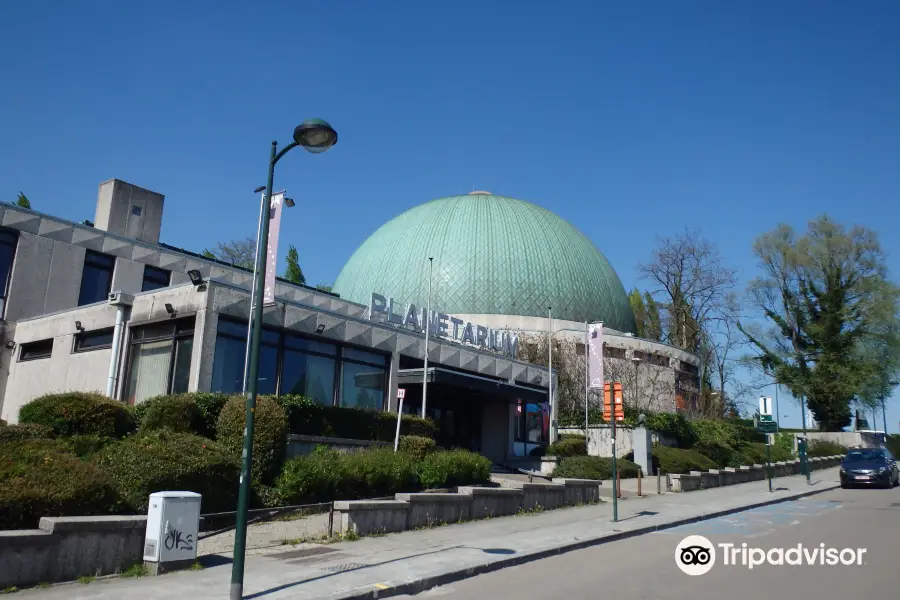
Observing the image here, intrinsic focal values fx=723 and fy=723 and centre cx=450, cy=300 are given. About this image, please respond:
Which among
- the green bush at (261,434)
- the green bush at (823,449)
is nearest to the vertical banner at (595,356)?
the green bush at (261,434)

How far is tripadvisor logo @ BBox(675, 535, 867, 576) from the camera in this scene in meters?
11.8

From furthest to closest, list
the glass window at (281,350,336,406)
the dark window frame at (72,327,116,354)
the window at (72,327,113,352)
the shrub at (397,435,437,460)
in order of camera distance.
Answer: the window at (72,327,113,352) < the dark window frame at (72,327,116,354) < the glass window at (281,350,336,406) < the shrub at (397,435,437,460)

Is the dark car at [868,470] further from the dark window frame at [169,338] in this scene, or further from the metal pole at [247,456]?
the metal pole at [247,456]

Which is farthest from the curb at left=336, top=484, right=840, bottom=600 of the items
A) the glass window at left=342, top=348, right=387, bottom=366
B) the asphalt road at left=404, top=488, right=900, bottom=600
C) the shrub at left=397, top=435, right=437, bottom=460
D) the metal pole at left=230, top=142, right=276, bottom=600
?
the glass window at left=342, top=348, right=387, bottom=366

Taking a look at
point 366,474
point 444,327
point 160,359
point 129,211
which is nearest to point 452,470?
point 366,474

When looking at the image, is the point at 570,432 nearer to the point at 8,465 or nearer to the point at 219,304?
the point at 219,304

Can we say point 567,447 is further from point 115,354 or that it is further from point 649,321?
point 649,321

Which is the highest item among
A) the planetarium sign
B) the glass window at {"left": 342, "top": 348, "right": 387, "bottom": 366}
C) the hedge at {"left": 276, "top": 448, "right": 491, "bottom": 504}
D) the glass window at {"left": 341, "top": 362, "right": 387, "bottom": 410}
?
the planetarium sign

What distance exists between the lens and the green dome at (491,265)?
160ft

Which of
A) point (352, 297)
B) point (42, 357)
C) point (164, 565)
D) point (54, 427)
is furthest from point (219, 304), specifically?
point (352, 297)

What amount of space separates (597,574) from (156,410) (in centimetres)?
1115

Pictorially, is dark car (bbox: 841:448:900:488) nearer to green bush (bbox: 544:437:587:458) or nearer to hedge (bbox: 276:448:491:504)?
green bush (bbox: 544:437:587:458)

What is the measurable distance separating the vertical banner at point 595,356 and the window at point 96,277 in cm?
1882

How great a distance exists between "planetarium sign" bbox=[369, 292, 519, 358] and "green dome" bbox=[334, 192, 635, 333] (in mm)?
11680
